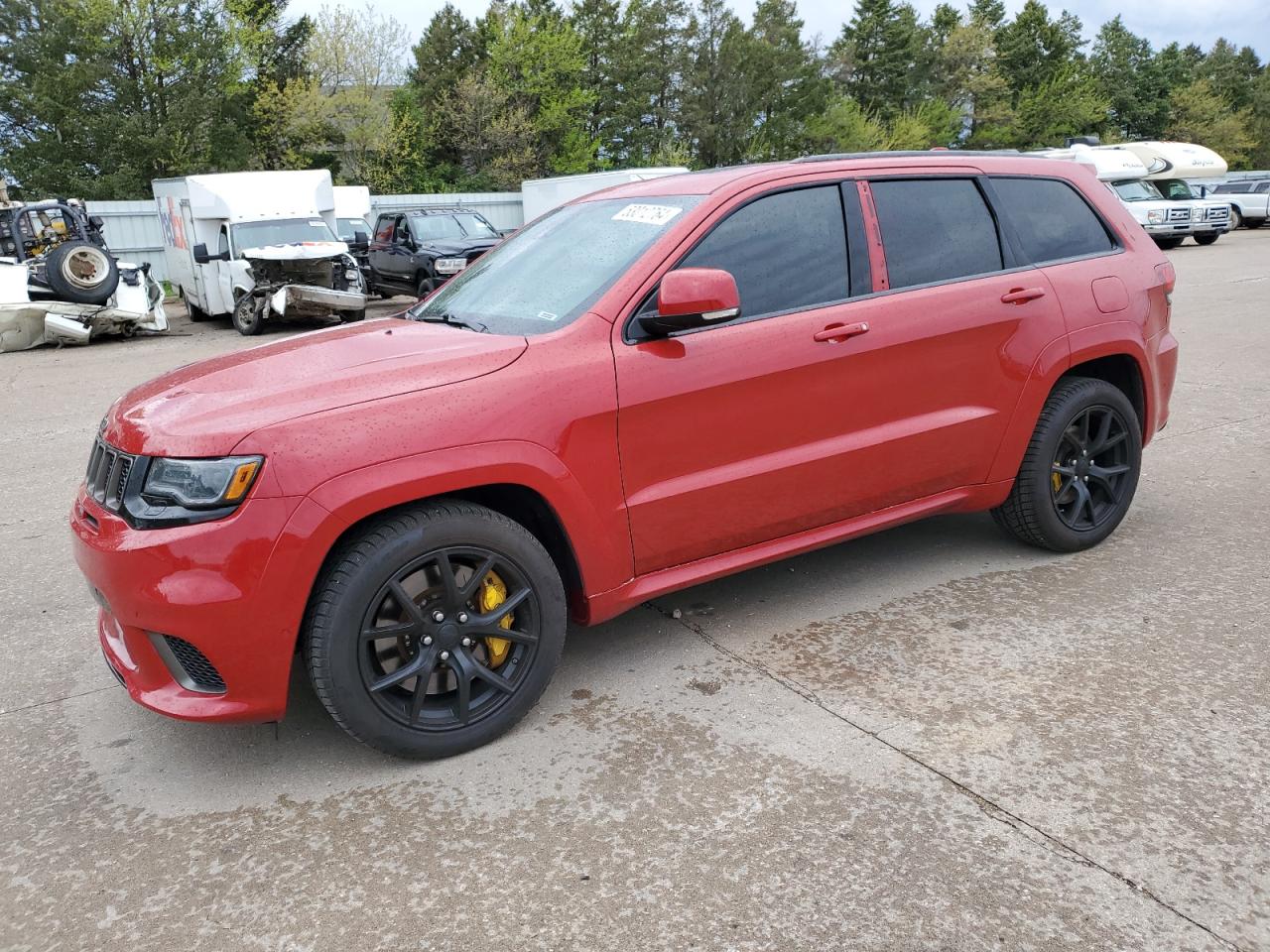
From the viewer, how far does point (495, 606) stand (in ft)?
10.6

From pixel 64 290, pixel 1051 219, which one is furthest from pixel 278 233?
pixel 1051 219

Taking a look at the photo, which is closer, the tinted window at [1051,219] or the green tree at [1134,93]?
the tinted window at [1051,219]

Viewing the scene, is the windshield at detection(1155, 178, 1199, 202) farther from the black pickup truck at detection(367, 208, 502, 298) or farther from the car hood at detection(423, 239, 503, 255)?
the car hood at detection(423, 239, 503, 255)

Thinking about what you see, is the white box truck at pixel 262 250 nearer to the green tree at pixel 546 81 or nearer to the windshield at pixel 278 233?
the windshield at pixel 278 233

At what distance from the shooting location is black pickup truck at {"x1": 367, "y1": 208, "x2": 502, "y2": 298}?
1830 centimetres

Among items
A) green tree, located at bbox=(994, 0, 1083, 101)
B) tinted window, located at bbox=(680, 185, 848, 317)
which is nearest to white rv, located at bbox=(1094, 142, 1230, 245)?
tinted window, located at bbox=(680, 185, 848, 317)

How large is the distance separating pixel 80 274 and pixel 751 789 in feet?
53.8

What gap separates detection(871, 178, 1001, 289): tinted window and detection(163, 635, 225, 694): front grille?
2.77 meters

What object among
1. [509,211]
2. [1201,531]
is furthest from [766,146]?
[1201,531]

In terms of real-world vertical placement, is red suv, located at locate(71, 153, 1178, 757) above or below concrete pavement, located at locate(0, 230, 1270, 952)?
above

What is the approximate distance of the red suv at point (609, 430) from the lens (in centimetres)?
290

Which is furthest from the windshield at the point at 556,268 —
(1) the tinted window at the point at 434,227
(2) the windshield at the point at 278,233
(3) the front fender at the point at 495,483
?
(1) the tinted window at the point at 434,227

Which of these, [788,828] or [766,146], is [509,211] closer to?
[766,146]

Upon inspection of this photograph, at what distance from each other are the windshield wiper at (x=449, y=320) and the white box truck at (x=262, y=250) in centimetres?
1205
